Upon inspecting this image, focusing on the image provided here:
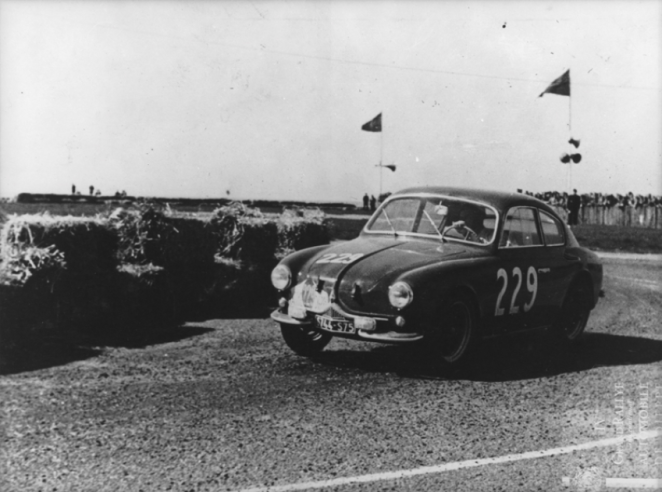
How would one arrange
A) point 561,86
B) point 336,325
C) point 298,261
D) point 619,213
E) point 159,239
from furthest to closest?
point 619,213
point 561,86
point 159,239
point 298,261
point 336,325

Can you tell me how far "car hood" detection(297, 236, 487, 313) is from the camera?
6125 millimetres

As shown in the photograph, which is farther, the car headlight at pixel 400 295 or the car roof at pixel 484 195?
the car roof at pixel 484 195

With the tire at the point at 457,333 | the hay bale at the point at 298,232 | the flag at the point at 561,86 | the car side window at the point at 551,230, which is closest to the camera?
the tire at the point at 457,333

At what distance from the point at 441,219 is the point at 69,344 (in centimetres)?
397

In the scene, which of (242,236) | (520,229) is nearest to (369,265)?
(520,229)

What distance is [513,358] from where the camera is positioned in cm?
709

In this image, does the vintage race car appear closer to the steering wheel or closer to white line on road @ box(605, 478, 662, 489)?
the steering wheel

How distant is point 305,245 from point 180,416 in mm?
6929

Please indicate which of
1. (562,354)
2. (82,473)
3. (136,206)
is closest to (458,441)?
(82,473)

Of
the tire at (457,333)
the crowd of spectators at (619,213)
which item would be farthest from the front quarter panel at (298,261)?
the crowd of spectators at (619,213)

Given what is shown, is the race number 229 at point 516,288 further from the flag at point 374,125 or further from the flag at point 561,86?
the flag at point 374,125

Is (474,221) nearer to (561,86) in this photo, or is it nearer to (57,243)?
(57,243)

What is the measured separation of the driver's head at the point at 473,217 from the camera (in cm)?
709

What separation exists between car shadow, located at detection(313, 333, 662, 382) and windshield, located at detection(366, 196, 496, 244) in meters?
1.21
